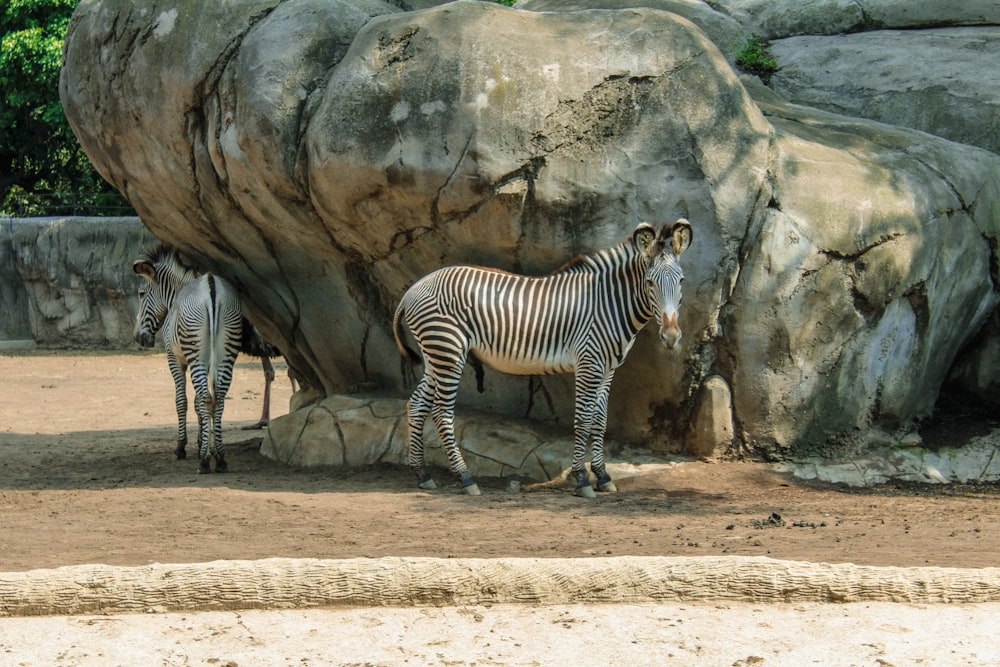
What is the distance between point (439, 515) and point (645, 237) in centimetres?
247

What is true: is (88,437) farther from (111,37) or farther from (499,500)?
(499,500)

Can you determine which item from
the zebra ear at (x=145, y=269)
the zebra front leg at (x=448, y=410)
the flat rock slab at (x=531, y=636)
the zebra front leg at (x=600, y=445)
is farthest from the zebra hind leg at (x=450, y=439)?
the zebra ear at (x=145, y=269)

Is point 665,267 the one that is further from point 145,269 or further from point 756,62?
point 145,269

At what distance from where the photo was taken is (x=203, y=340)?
10.7 metres

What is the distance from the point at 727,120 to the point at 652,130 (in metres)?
0.55

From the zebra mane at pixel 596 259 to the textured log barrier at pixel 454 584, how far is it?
12.4 ft

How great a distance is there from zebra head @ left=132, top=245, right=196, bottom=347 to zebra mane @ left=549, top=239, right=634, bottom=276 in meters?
3.90

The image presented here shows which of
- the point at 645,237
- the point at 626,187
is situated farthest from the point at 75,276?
the point at 645,237

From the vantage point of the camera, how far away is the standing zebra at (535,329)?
29.2ft

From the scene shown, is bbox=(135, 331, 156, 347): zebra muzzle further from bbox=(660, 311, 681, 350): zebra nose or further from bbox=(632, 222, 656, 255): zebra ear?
bbox=(660, 311, 681, 350): zebra nose

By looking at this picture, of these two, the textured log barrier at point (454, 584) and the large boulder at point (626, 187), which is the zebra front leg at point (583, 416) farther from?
the textured log barrier at point (454, 584)

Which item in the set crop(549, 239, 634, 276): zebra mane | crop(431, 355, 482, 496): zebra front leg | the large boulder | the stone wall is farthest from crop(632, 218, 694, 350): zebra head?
the stone wall

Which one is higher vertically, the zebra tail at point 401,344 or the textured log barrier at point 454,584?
the zebra tail at point 401,344

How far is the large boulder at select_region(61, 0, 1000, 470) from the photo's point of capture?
352 inches
